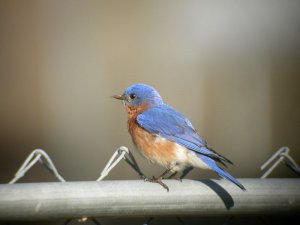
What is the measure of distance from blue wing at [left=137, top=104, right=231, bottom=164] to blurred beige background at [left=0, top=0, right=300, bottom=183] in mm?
1773

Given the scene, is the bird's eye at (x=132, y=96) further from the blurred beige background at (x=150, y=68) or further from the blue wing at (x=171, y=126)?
the blurred beige background at (x=150, y=68)

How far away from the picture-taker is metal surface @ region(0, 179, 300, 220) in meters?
1.43

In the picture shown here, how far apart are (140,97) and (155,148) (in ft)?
1.46

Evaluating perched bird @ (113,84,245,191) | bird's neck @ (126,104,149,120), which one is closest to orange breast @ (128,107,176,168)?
perched bird @ (113,84,245,191)

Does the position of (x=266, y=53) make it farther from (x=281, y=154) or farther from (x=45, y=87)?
(x=281, y=154)

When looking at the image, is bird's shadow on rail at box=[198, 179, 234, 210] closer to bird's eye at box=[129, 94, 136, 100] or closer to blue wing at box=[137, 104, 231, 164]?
blue wing at box=[137, 104, 231, 164]

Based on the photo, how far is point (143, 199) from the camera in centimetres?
150

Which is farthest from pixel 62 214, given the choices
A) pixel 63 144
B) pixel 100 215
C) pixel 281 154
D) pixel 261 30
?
pixel 261 30

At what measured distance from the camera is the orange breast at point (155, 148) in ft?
8.34

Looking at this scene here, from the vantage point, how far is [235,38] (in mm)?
5180

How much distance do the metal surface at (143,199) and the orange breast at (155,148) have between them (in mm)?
909

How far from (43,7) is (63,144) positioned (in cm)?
125

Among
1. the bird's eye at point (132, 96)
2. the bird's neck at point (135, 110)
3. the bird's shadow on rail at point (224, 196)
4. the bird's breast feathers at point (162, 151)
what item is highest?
the bird's eye at point (132, 96)

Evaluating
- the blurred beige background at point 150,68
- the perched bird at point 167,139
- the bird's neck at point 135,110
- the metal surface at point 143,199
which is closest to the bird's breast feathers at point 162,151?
the perched bird at point 167,139
